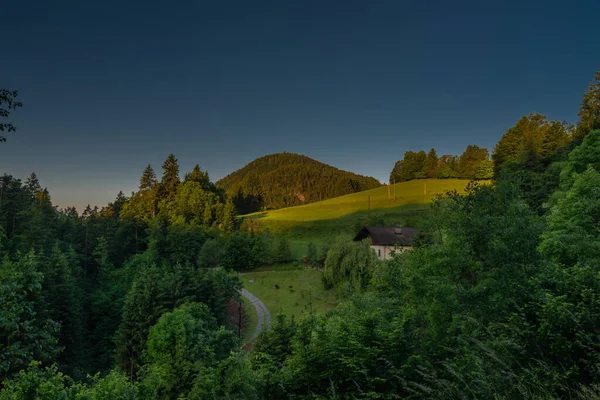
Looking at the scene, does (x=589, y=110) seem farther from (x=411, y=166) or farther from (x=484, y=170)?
(x=411, y=166)

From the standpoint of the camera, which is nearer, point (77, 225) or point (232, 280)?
point (232, 280)

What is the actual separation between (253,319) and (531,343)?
35.4 m

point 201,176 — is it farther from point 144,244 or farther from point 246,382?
point 246,382

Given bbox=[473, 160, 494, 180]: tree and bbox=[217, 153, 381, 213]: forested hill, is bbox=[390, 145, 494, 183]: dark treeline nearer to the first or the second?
bbox=[473, 160, 494, 180]: tree

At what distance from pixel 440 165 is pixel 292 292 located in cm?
8048

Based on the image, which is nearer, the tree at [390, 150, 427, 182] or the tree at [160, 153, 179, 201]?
the tree at [160, 153, 179, 201]

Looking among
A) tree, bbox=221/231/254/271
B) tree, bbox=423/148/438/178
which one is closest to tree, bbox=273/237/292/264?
tree, bbox=221/231/254/271

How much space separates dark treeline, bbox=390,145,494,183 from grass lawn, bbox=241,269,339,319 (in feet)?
199

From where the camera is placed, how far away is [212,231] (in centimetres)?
7481

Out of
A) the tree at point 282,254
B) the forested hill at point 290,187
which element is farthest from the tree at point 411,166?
the tree at point 282,254

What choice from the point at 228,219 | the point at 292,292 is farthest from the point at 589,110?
the point at 228,219

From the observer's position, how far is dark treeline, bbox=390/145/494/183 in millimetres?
93562

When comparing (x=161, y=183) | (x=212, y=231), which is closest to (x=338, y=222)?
(x=212, y=231)

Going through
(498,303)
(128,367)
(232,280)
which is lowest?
(128,367)
